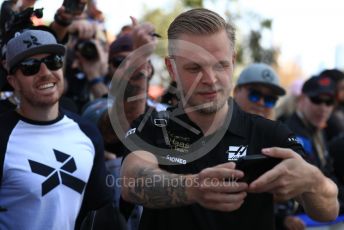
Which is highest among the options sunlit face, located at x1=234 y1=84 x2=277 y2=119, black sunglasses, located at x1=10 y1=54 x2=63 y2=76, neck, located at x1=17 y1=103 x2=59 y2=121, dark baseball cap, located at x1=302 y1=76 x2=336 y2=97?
black sunglasses, located at x1=10 y1=54 x2=63 y2=76

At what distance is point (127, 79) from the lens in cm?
448

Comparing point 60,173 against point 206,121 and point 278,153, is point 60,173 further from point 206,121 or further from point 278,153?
point 278,153

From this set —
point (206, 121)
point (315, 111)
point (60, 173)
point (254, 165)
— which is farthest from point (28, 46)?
point (315, 111)

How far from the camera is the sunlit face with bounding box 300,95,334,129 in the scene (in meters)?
6.03

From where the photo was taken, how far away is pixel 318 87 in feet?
20.3

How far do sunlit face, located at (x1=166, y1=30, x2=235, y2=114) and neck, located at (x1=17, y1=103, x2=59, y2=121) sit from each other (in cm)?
145

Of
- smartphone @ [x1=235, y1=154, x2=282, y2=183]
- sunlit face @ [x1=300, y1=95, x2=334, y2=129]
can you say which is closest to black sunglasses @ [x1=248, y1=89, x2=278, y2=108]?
sunlit face @ [x1=300, y1=95, x2=334, y2=129]

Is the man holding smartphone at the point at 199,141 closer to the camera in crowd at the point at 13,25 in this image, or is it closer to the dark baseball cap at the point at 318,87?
the camera in crowd at the point at 13,25

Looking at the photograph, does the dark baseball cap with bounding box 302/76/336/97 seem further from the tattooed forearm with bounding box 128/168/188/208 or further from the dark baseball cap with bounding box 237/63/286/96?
the tattooed forearm with bounding box 128/168/188/208

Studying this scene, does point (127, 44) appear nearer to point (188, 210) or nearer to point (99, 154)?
point (99, 154)

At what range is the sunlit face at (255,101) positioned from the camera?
206 inches

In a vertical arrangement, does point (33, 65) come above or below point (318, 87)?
above

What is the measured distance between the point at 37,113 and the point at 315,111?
10.7 feet

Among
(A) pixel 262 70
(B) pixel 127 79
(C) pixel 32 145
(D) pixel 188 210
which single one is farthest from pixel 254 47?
(D) pixel 188 210
